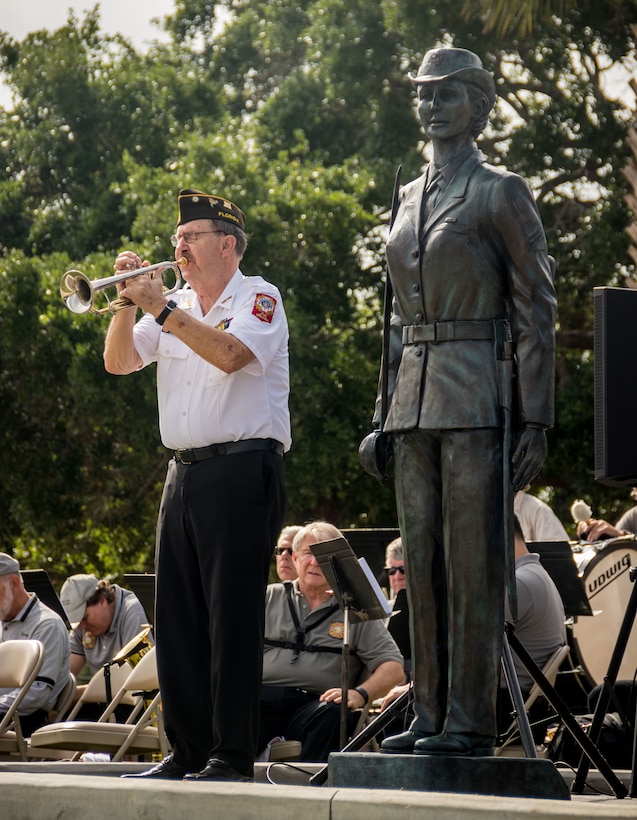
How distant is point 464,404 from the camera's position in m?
5.07

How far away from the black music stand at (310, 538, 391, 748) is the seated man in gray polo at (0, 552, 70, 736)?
271 cm

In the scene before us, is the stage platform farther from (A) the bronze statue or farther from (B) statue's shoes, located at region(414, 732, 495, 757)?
(A) the bronze statue

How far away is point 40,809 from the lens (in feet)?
15.4

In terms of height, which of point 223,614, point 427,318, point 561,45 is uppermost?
point 561,45

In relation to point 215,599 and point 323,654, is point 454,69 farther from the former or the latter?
point 323,654

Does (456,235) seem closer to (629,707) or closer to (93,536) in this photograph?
(629,707)

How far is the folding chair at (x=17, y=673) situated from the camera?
878 centimetres

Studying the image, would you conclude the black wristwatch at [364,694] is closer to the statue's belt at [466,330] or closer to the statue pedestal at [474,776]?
the statue pedestal at [474,776]

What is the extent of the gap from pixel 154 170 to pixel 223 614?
16.3 m

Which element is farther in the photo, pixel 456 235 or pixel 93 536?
pixel 93 536

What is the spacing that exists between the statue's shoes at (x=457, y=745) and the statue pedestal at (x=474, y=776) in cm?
5

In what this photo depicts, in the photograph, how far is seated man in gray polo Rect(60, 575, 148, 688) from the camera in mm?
11000

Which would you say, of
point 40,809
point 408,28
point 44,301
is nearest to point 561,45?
point 408,28

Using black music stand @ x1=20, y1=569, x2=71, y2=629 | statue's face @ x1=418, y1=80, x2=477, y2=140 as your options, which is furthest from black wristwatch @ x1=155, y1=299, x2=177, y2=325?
black music stand @ x1=20, y1=569, x2=71, y2=629
